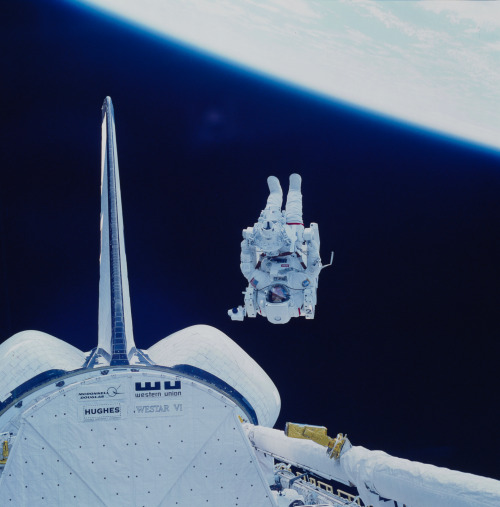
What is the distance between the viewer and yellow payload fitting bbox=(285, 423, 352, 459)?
11.4 feet

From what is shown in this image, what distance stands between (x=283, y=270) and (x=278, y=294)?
12.5 inches

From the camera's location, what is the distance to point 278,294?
277 inches

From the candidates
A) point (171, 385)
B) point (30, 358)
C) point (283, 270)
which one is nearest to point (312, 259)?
point (283, 270)

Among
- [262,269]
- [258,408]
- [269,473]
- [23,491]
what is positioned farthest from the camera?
[262,269]

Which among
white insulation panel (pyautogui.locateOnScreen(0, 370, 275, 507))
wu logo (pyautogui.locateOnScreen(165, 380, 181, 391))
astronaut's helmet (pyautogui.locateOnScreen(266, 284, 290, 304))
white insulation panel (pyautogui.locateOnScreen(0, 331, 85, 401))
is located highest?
astronaut's helmet (pyautogui.locateOnScreen(266, 284, 290, 304))

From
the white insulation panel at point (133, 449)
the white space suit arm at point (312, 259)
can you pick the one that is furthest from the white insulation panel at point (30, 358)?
the white space suit arm at point (312, 259)

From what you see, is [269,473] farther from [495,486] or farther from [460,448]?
[460,448]

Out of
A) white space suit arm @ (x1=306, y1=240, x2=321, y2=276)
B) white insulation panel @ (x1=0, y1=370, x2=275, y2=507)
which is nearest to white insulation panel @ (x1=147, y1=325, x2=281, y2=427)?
white space suit arm @ (x1=306, y1=240, x2=321, y2=276)

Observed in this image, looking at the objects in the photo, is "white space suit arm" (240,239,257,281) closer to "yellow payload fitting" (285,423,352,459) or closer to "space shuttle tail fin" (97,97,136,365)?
"space shuttle tail fin" (97,97,136,365)

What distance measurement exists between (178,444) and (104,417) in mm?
570

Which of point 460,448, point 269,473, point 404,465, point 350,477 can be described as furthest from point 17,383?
point 460,448

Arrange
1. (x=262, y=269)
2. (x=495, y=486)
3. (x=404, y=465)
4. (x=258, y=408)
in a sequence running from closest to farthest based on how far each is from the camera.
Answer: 1. (x=495, y=486)
2. (x=404, y=465)
3. (x=258, y=408)
4. (x=262, y=269)

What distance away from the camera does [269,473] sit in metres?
5.83

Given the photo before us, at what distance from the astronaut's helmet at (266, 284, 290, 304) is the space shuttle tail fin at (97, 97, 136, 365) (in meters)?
1.87
